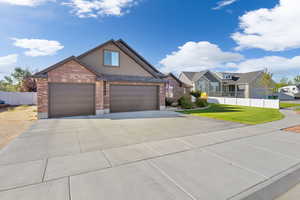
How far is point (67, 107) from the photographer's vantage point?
33.4 feet

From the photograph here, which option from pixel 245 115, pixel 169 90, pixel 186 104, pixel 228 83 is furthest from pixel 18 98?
pixel 228 83

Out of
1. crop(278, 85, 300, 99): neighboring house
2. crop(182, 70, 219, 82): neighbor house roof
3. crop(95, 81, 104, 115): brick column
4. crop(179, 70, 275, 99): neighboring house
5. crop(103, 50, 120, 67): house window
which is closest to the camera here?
crop(95, 81, 104, 115): brick column

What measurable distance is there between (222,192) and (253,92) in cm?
3640

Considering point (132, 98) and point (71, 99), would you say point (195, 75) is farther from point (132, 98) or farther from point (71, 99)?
point (71, 99)

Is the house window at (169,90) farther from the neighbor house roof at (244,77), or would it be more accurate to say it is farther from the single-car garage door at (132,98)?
the neighbor house roof at (244,77)

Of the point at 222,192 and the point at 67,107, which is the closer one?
the point at 222,192

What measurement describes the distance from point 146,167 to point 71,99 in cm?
926

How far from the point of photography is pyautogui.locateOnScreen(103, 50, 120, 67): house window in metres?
12.4

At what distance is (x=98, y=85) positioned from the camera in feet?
36.5

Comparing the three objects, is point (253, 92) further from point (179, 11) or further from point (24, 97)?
point (24, 97)

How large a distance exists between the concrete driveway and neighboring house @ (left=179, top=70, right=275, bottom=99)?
2820 centimetres

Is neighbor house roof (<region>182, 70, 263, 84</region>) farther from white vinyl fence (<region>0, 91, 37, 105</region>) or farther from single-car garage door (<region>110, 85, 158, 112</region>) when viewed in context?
white vinyl fence (<region>0, 91, 37, 105</region>)

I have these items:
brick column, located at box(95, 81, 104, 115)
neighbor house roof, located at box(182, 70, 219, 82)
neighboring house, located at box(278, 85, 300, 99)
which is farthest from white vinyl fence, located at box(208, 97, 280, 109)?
neighboring house, located at box(278, 85, 300, 99)

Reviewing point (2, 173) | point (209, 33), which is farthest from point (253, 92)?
point (2, 173)
